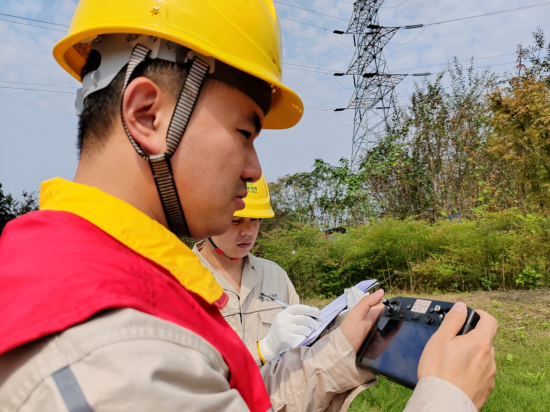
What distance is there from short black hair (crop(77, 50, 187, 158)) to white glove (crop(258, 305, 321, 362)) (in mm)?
1694

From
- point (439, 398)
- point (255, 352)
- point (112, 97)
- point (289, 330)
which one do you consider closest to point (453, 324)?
point (439, 398)

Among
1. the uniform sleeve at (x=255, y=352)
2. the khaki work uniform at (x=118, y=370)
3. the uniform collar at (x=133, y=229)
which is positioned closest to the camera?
the khaki work uniform at (x=118, y=370)

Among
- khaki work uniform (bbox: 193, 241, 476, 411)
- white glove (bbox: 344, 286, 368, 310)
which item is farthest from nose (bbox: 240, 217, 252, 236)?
khaki work uniform (bbox: 193, 241, 476, 411)

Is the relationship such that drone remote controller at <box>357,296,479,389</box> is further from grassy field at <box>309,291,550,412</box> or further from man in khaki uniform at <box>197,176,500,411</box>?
grassy field at <box>309,291,550,412</box>

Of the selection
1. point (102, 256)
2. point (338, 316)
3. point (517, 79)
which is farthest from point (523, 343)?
point (102, 256)

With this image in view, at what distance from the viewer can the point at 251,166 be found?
1090 millimetres

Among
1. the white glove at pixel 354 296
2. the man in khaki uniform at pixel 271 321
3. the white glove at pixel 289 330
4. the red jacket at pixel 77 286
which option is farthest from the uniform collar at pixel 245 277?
the red jacket at pixel 77 286

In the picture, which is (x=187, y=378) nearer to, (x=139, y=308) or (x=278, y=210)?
(x=139, y=308)

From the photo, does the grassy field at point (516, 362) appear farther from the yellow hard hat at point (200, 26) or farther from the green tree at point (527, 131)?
the yellow hard hat at point (200, 26)

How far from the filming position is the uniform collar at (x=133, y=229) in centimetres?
78

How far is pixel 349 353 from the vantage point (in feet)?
5.03

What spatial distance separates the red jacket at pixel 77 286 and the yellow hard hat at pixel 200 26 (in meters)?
0.52

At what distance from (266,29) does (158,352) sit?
A: 957 mm

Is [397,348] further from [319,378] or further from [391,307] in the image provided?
[319,378]
